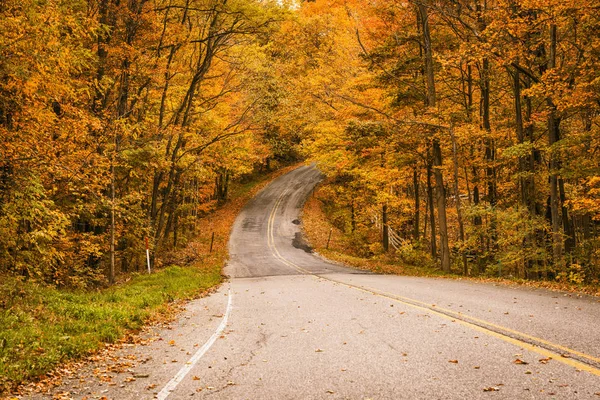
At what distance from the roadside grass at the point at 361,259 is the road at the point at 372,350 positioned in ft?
4.87

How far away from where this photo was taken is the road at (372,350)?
14.5 ft

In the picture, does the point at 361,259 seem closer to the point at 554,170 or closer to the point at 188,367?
the point at 554,170

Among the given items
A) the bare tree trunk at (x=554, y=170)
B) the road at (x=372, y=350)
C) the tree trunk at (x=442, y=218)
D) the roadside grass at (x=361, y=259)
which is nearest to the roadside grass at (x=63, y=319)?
the road at (x=372, y=350)

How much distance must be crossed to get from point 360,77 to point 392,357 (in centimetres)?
1796

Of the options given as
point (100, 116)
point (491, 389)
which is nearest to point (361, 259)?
point (100, 116)

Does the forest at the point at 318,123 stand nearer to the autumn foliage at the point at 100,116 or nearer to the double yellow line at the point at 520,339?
the autumn foliage at the point at 100,116

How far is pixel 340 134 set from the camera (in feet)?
84.9

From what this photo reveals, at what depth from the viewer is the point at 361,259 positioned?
24.5 metres

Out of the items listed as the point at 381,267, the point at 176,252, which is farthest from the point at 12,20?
the point at 176,252

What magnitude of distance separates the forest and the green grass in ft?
5.44

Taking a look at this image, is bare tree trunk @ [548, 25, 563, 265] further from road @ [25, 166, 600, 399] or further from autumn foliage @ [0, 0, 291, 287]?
autumn foliage @ [0, 0, 291, 287]

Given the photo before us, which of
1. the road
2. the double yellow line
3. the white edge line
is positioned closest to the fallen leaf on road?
the road

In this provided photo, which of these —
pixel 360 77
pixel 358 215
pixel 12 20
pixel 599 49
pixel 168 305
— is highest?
pixel 360 77

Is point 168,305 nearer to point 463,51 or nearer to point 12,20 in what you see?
point 12,20
